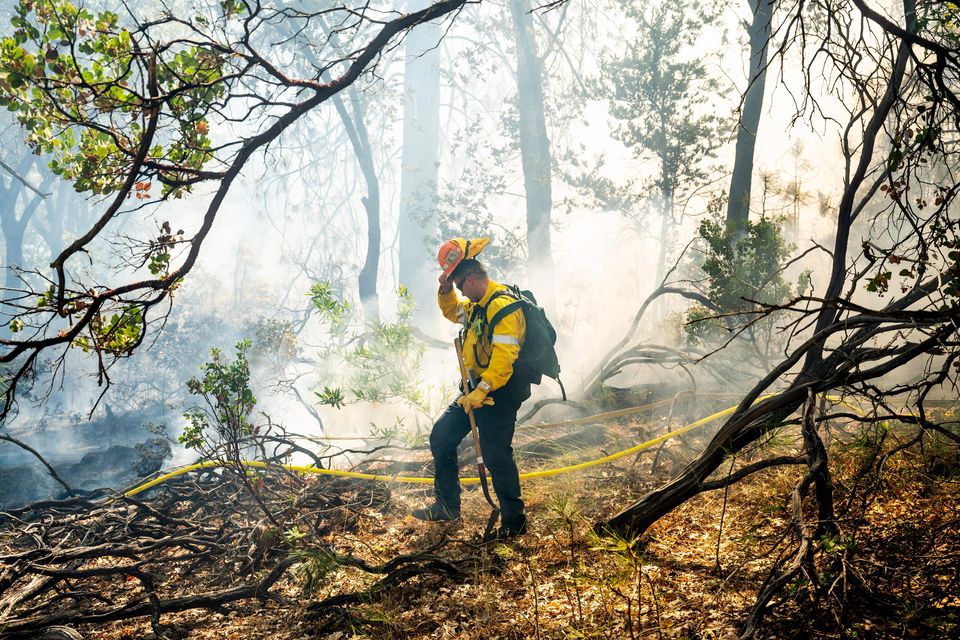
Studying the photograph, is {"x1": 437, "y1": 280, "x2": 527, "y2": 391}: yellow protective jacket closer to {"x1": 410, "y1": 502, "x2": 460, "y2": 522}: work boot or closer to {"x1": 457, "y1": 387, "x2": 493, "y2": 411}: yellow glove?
{"x1": 457, "y1": 387, "x2": 493, "y2": 411}: yellow glove

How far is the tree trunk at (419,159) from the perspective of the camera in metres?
21.3

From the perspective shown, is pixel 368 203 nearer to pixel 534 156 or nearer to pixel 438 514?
pixel 534 156

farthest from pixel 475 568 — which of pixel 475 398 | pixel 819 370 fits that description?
pixel 819 370

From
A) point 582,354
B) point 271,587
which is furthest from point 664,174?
point 271,587

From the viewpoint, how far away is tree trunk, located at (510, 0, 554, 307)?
15828mm

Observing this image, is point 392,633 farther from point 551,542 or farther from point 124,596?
point 124,596

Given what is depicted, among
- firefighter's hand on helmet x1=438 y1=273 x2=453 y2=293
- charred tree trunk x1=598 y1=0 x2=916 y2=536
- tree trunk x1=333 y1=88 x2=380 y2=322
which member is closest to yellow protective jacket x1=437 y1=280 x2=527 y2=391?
firefighter's hand on helmet x1=438 y1=273 x2=453 y2=293

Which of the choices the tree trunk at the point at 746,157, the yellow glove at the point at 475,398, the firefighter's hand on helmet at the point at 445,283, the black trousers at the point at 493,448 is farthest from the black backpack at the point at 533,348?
the tree trunk at the point at 746,157

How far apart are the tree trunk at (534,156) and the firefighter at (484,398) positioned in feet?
35.6

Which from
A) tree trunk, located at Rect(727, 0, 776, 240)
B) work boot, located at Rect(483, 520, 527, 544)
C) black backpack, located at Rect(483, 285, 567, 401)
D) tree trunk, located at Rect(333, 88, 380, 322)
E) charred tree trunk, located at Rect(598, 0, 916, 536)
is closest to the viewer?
charred tree trunk, located at Rect(598, 0, 916, 536)

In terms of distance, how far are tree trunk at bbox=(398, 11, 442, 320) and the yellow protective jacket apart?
50.3 feet

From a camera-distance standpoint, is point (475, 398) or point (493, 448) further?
point (493, 448)

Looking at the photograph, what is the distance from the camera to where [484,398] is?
4402mm

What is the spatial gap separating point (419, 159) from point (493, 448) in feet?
68.2
